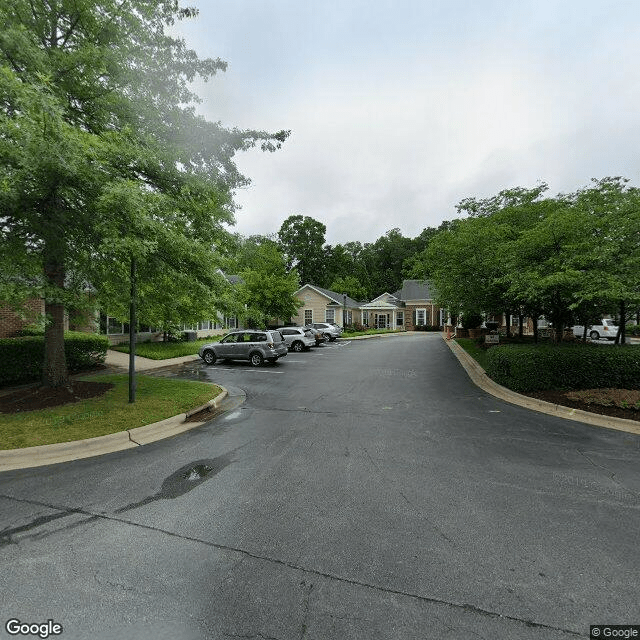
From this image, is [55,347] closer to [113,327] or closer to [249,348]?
[249,348]

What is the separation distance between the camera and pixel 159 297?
939 centimetres

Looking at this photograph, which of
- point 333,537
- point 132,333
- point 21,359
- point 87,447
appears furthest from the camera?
point 21,359

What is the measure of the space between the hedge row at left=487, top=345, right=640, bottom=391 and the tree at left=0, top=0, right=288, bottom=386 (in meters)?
8.70

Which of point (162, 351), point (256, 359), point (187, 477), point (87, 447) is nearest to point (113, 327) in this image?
point (162, 351)

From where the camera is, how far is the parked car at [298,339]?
23.0 meters

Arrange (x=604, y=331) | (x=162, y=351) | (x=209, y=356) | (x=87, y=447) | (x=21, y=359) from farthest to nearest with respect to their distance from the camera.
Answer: (x=604, y=331)
(x=162, y=351)
(x=209, y=356)
(x=21, y=359)
(x=87, y=447)

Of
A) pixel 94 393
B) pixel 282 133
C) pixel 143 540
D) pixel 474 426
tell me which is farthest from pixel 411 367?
pixel 143 540

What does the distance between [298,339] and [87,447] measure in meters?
17.4

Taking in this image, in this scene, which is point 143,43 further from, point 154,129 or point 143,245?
point 143,245

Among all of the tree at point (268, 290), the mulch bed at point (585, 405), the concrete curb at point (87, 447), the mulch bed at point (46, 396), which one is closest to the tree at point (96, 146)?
the mulch bed at point (46, 396)

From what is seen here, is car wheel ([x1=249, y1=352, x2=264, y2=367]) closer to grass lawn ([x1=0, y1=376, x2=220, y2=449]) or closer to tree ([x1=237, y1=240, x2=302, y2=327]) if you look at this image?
grass lawn ([x1=0, y1=376, x2=220, y2=449])

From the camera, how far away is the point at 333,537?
11.1 ft

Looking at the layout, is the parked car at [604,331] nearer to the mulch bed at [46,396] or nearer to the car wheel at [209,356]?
the car wheel at [209,356]

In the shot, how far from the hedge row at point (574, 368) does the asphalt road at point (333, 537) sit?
295cm
